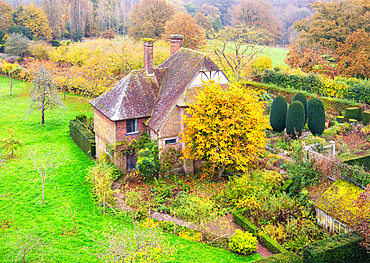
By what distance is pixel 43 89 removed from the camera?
30.8 m

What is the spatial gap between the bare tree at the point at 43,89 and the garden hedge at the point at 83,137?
3901 mm

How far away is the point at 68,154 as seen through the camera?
85.5ft

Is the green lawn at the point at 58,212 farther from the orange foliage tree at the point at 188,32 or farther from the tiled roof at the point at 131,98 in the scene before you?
the orange foliage tree at the point at 188,32

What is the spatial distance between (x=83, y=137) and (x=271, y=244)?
1793 cm

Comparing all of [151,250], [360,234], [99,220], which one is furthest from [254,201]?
[99,220]

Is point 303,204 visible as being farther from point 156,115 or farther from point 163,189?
point 156,115

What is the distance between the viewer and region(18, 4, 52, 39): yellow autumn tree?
7556 centimetres

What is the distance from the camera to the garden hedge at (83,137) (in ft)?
84.2

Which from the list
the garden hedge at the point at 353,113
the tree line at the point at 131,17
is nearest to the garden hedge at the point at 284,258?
the garden hedge at the point at 353,113

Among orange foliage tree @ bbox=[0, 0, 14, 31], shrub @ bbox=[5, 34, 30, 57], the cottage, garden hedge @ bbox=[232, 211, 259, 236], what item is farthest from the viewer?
orange foliage tree @ bbox=[0, 0, 14, 31]

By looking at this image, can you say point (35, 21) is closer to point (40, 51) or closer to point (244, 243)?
point (40, 51)

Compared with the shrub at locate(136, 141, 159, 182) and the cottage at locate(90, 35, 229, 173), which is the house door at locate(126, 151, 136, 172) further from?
the shrub at locate(136, 141, 159, 182)

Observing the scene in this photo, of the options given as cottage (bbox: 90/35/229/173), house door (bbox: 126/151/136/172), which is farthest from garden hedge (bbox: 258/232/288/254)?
house door (bbox: 126/151/136/172)

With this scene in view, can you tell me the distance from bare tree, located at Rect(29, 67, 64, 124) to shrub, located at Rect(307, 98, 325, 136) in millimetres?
23116
